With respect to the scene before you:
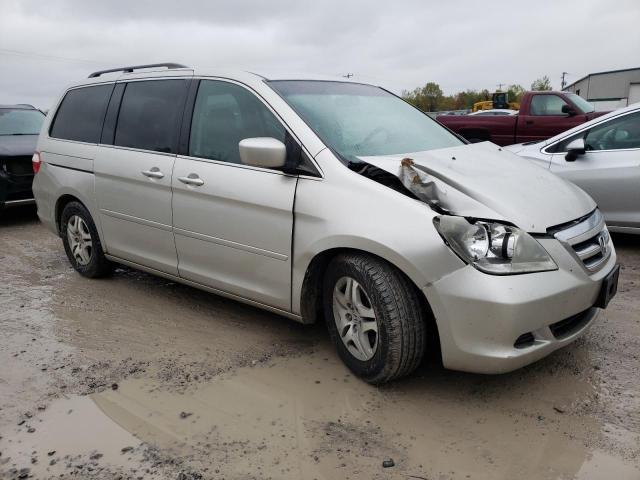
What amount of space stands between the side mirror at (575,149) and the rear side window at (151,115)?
13.1 feet

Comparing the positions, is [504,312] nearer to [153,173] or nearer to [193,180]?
[193,180]

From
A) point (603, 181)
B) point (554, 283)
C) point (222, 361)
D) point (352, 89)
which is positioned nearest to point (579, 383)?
point (554, 283)

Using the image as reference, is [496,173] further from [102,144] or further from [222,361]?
[102,144]

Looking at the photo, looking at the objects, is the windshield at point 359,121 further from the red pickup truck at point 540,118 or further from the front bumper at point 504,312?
the red pickup truck at point 540,118

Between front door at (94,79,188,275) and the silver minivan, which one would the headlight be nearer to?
the silver minivan

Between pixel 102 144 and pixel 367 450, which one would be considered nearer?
pixel 367 450

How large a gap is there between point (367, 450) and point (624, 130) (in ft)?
15.6

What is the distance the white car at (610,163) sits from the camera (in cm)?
548

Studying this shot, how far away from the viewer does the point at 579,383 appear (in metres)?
3.06

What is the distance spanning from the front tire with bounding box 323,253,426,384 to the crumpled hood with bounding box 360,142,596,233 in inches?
19.0

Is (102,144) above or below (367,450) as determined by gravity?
above

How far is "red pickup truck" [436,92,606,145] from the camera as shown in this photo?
33.0 feet

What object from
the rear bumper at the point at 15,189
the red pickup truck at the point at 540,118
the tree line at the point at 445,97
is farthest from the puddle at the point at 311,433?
the tree line at the point at 445,97

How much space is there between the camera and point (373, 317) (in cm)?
295
